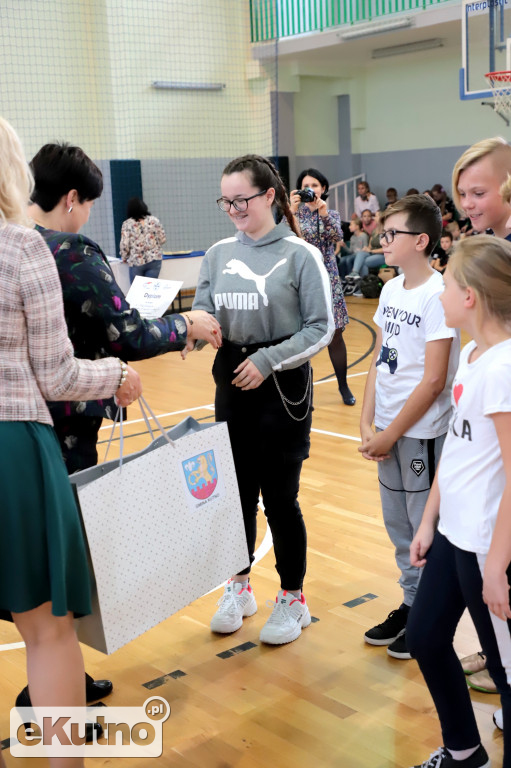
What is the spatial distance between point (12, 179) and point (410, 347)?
1219 millimetres

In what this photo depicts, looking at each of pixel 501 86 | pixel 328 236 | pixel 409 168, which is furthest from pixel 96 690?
pixel 409 168

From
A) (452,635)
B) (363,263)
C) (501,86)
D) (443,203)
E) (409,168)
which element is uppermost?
(501,86)

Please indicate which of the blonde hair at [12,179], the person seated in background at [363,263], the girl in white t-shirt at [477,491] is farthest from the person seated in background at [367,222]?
the blonde hair at [12,179]

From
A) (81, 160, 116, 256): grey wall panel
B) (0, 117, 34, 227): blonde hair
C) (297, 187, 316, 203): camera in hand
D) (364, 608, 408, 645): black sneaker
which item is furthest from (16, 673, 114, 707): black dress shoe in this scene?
(81, 160, 116, 256): grey wall panel

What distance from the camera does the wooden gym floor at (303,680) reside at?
2.12 m

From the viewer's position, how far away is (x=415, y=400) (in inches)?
91.2

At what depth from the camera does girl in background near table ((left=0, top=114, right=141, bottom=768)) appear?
5.27 ft

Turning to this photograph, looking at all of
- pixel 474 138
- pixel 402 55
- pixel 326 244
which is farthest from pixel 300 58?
pixel 326 244

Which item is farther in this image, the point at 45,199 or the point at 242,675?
the point at 242,675

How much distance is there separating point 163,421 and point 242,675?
3278 mm

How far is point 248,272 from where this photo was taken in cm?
255

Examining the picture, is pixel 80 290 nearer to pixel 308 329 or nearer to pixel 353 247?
pixel 308 329

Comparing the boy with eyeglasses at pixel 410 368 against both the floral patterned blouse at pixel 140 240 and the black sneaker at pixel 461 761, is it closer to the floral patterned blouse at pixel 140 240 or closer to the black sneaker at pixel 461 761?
the black sneaker at pixel 461 761

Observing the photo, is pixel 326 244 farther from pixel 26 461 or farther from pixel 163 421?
pixel 26 461
